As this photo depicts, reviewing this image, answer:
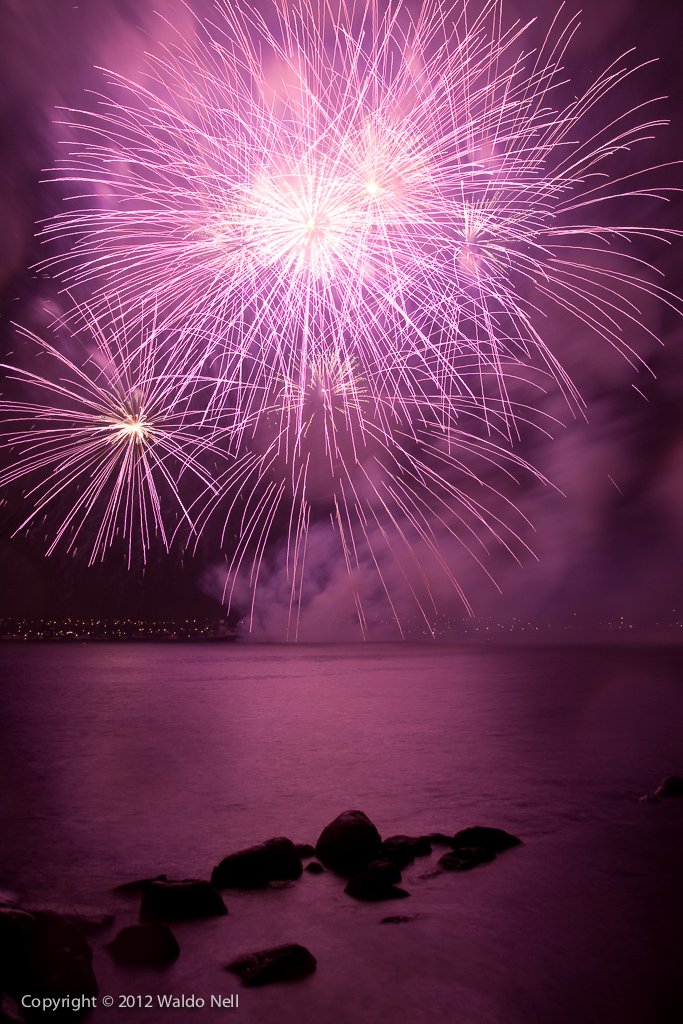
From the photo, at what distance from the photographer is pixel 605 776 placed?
22.3m

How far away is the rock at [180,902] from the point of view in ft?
31.2

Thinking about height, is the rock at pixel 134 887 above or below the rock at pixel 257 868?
below

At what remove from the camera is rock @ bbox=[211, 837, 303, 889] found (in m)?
10.9

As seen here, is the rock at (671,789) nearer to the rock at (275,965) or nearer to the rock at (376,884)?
the rock at (376,884)

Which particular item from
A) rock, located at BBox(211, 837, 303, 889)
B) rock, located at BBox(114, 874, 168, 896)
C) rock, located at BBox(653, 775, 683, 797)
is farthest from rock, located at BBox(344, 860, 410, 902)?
rock, located at BBox(653, 775, 683, 797)

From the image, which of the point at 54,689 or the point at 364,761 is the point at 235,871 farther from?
the point at 54,689

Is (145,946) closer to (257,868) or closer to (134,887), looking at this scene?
(134,887)

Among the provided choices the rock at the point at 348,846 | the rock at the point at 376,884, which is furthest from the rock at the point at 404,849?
the rock at the point at 376,884

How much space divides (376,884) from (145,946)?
3.55 m

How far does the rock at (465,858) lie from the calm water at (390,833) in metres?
0.24

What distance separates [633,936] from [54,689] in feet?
213

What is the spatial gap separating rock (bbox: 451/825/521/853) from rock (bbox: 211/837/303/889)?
10.6 feet

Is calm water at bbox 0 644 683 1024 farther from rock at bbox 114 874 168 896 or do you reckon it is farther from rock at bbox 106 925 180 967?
rock at bbox 114 874 168 896

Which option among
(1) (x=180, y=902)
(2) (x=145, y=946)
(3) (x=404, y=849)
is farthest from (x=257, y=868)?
(2) (x=145, y=946)
